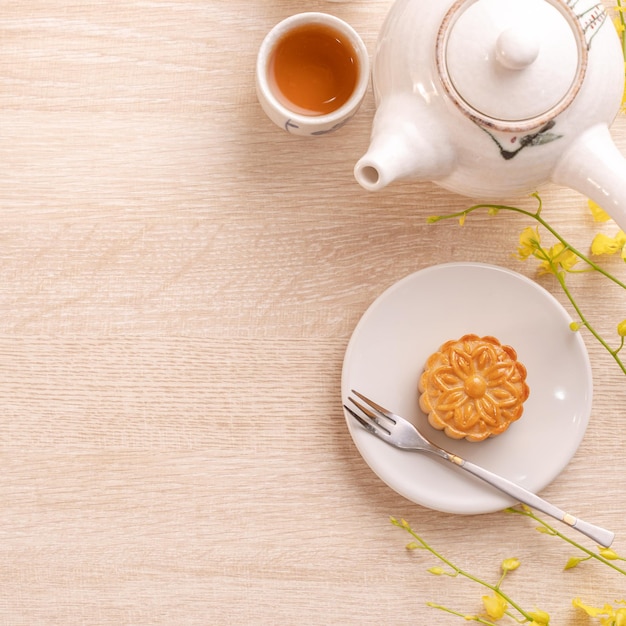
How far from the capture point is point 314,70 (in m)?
0.83

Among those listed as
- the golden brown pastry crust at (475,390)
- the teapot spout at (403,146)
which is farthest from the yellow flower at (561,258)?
the teapot spout at (403,146)

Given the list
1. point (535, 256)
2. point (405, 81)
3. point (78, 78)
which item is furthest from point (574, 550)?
point (78, 78)

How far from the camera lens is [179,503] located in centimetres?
87

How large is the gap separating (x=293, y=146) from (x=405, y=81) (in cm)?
22

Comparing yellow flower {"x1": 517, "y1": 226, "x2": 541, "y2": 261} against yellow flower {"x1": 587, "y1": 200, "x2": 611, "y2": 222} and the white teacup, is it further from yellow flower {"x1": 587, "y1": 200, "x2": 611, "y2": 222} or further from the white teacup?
the white teacup

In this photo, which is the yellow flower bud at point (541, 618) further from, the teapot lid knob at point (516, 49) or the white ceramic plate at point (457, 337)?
the teapot lid knob at point (516, 49)

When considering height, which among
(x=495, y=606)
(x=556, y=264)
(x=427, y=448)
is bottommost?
(x=495, y=606)

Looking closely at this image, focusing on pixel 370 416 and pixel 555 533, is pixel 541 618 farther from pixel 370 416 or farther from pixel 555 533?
pixel 370 416

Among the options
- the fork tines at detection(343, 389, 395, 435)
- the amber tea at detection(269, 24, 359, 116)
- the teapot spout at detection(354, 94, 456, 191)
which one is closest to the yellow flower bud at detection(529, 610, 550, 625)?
the fork tines at detection(343, 389, 395, 435)

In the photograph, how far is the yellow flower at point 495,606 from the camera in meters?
0.83

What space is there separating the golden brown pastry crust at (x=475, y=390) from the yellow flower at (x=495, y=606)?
19cm

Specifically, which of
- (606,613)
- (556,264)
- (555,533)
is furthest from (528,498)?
(556,264)

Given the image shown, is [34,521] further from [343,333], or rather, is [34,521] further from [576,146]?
[576,146]

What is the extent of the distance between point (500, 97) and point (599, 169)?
12cm
